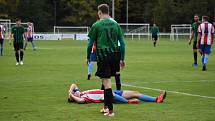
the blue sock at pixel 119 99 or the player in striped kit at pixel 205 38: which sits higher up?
the player in striped kit at pixel 205 38

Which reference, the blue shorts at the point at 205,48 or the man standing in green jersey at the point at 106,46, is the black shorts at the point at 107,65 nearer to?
the man standing in green jersey at the point at 106,46

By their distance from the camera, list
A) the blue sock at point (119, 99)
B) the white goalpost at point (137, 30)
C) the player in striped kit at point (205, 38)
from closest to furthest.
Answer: the blue sock at point (119, 99), the player in striped kit at point (205, 38), the white goalpost at point (137, 30)

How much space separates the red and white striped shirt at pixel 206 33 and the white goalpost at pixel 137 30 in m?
53.7

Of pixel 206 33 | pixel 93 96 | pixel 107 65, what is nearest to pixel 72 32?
pixel 206 33

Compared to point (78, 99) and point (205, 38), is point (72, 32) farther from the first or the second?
point (78, 99)

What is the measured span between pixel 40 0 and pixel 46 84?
82701 mm

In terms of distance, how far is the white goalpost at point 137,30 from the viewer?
78.6m

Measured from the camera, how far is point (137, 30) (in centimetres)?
8106

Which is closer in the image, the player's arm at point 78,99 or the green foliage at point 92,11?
the player's arm at point 78,99

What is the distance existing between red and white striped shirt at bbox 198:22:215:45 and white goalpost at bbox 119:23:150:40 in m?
53.7

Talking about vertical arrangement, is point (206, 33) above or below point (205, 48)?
above

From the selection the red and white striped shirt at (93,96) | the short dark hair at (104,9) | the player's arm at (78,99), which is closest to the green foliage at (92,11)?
the red and white striped shirt at (93,96)

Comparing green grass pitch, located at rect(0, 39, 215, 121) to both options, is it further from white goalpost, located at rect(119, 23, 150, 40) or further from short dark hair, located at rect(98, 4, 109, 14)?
white goalpost, located at rect(119, 23, 150, 40)

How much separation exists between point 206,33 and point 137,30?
57.7m
